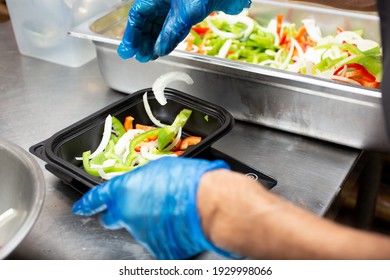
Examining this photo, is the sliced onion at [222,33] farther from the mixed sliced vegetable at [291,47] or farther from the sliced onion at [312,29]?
the sliced onion at [312,29]

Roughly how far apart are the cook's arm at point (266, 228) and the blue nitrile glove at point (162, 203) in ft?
0.07

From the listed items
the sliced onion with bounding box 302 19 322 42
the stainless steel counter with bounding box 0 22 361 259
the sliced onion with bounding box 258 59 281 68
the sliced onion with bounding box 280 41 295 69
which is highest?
the sliced onion with bounding box 302 19 322 42

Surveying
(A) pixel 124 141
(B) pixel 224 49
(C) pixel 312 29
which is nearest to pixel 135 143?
(A) pixel 124 141

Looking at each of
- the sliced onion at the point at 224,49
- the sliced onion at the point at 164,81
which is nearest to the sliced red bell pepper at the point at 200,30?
the sliced onion at the point at 224,49

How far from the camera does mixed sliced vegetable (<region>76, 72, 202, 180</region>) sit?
3.43ft

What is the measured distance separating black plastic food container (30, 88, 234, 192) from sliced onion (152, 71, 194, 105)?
2 centimetres

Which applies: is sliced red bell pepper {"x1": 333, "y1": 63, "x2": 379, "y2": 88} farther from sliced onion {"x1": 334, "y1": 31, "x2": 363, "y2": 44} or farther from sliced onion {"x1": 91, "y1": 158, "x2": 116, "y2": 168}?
sliced onion {"x1": 91, "y1": 158, "x2": 116, "y2": 168}

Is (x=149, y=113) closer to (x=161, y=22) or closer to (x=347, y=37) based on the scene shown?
(x=161, y=22)

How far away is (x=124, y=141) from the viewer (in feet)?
3.65

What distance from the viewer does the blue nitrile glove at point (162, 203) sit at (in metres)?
0.71

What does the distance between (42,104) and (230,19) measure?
0.59m

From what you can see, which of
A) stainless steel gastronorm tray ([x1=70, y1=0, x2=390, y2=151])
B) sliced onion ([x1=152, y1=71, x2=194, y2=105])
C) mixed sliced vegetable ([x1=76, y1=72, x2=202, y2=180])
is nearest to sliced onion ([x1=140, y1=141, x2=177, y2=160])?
mixed sliced vegetable ([x1=76, y1=72, x2=202, y2=180])
